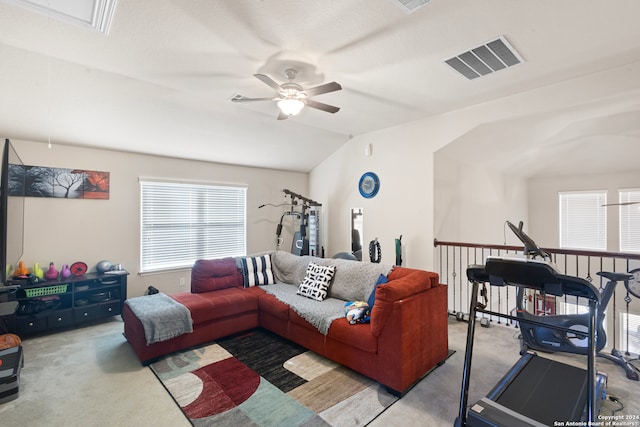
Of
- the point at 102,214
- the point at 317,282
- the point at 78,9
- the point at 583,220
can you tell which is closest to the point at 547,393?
the point at 317,282

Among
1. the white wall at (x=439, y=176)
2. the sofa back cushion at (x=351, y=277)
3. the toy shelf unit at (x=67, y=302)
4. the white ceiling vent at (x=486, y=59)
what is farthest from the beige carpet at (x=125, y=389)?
the white ceiling vent at (x=486, y=59)

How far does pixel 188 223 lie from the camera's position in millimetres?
5387

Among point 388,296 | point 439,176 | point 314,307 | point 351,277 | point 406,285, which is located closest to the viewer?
point 388,296

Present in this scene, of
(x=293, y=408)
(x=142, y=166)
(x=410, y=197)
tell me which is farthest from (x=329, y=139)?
(x=293, y=408)

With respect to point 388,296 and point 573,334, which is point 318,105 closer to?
point 388,296

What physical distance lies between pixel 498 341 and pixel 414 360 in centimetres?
152

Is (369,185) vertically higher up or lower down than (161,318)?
higher up

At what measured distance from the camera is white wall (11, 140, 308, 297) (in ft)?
13.1

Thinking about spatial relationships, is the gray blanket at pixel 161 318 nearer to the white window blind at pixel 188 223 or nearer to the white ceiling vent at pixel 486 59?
the white window blind at pixel 188 223

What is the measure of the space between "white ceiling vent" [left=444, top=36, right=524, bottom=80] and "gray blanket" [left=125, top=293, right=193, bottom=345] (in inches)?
145

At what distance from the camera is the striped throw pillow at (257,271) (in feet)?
14.1

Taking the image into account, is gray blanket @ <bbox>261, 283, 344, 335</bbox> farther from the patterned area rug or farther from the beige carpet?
the beige carpet

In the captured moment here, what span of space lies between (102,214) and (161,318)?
93.7 inches

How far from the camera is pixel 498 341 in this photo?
11.4 ft
